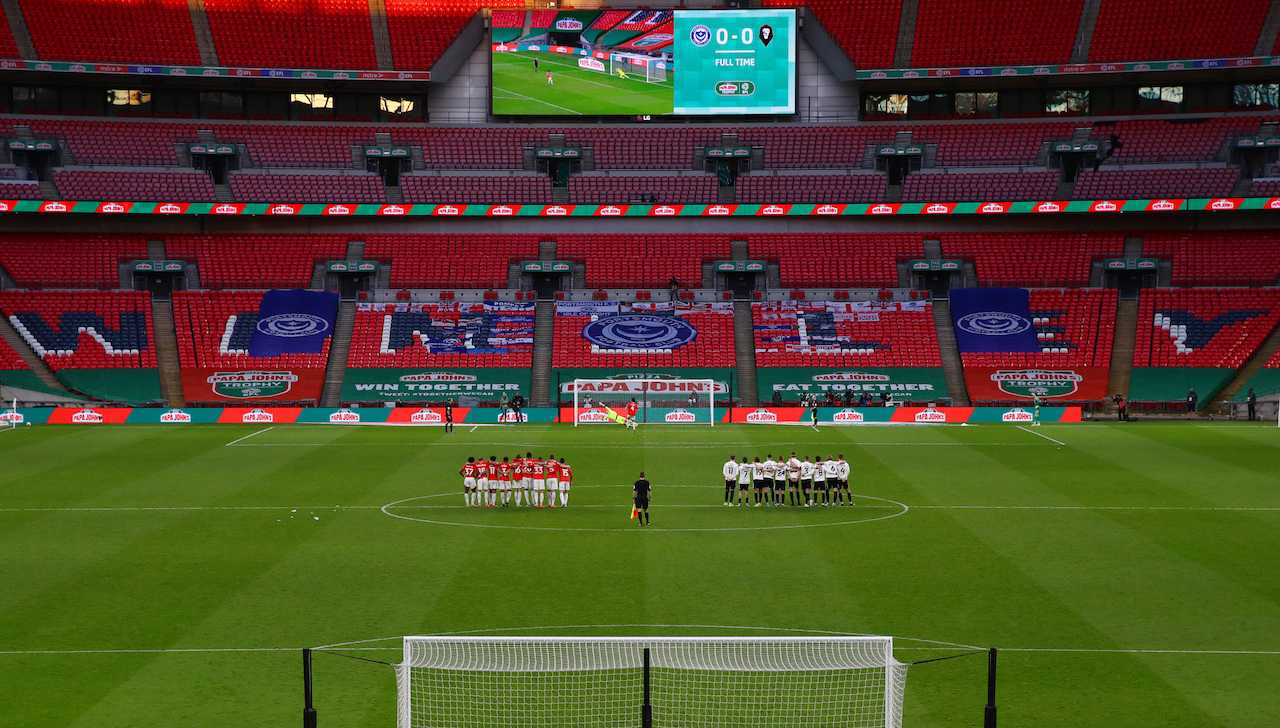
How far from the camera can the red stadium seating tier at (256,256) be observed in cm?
6962

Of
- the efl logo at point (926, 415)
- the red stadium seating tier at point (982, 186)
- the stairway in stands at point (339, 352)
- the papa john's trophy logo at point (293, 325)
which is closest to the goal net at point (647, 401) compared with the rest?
the efl logo at point (926, 415)

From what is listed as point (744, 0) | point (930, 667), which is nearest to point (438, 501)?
point (930, 667)

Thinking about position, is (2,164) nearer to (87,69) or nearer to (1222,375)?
(87,69)

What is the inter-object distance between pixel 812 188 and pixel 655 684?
55.5m

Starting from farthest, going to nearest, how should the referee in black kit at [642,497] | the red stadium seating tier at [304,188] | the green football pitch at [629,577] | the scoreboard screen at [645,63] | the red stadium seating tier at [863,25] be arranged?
the red stadium seating tier at [863,25], the scoreboard screen at [645,63], the red stadium seating tier at [304,188], the referee in black kit at [642,497], the green football pitch at [629,577]

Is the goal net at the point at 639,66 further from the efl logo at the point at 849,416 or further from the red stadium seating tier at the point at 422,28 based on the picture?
the efl logo at the point at 849,416

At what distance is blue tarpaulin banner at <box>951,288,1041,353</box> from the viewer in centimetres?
6538

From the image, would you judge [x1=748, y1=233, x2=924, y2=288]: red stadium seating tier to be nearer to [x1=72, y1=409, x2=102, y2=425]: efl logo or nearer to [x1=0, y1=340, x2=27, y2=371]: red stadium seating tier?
[x1=72, y1=409, x2=102, y2=425]: efl logo

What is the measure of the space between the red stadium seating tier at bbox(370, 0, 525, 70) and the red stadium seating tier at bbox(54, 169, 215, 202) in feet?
41.8

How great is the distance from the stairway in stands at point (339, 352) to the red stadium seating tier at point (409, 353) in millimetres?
364

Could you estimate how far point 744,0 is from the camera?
74625 mm

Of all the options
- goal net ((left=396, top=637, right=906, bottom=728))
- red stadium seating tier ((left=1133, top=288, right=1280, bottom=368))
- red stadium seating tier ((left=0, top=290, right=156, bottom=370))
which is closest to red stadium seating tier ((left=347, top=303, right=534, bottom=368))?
red stadium seating tier ((left=0, top=290, right=156, bottom=370))

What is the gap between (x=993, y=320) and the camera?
67000 millimetres

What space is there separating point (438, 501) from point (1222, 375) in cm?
4315
